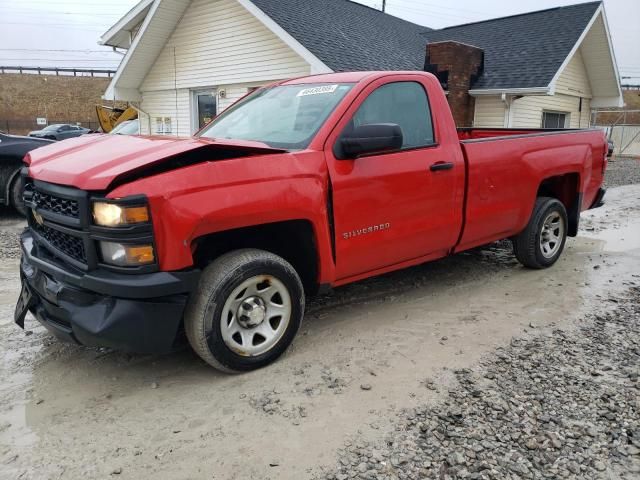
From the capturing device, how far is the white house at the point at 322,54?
13.1 meters

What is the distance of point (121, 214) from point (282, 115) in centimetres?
173

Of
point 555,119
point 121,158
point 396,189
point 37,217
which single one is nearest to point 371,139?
point 396,189

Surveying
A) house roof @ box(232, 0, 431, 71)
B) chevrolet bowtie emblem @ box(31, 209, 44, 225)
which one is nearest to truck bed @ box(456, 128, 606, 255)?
chevrolet bowtie emblem @ box(31, 209, 44, 225)

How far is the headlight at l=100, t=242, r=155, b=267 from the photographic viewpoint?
2836 mm

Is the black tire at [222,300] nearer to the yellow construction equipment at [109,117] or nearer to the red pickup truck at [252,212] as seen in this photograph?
the red pickup truck at [252,212]

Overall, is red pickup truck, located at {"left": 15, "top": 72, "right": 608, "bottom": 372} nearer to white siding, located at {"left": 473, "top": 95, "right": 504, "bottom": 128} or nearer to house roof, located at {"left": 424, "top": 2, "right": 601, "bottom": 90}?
house roof, located at {"left": 424, "top": 2, "right": 601, "bottom": 90}

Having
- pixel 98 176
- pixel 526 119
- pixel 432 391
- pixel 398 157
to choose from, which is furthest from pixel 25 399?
pixel 526 119

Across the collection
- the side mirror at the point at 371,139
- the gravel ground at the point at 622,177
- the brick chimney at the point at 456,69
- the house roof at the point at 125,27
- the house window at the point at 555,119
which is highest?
the house roof at the point at 125,27

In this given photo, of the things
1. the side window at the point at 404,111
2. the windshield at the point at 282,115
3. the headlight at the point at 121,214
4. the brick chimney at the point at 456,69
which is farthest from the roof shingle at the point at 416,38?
the headlight at the point at 121,214

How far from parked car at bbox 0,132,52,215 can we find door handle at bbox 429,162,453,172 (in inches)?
267

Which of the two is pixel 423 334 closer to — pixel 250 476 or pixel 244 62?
pixel 250 476

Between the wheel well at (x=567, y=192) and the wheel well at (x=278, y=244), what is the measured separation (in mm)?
3326

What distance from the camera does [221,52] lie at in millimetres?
14570

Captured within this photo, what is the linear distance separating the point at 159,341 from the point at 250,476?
38.1 inches
